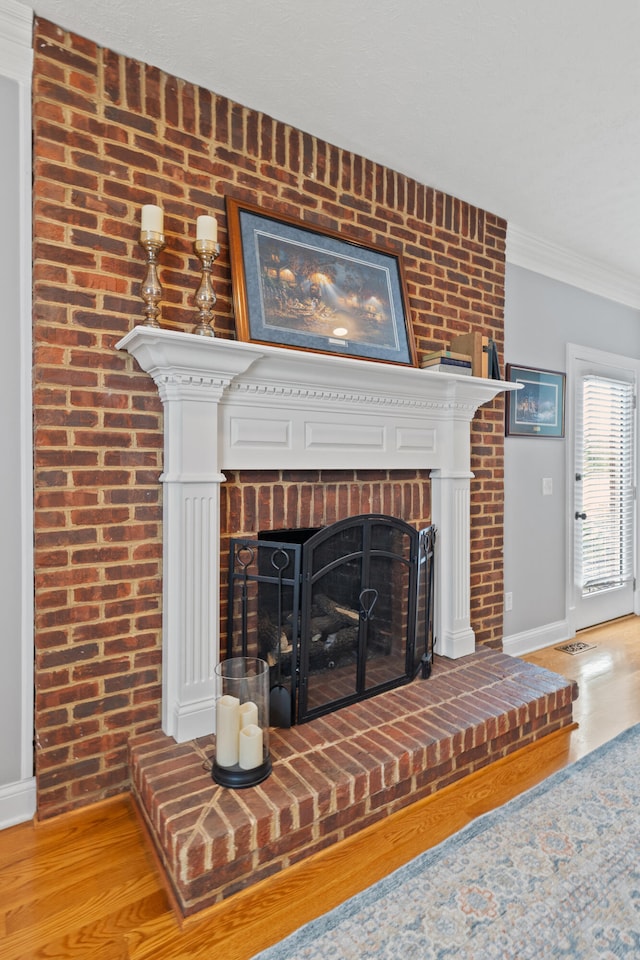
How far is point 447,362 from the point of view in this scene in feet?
8.05

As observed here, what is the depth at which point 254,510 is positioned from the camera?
209 centimetres

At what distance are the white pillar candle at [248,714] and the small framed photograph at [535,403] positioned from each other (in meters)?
2.20

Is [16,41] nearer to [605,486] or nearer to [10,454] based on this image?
[10,454]

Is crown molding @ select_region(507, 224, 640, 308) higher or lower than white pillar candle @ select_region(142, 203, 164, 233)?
higher

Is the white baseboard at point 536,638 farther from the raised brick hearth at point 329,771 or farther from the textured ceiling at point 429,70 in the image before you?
the textured ceiling at point 429,70

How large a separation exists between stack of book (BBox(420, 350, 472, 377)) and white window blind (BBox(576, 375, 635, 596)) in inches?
60.3

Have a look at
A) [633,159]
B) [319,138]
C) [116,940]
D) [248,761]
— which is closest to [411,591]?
[248,761]

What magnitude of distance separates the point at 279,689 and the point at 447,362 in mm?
1631

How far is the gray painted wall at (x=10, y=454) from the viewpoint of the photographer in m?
1.64

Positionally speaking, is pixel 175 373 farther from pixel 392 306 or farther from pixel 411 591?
pixel 411 591

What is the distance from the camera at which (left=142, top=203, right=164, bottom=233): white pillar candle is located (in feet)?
5.71

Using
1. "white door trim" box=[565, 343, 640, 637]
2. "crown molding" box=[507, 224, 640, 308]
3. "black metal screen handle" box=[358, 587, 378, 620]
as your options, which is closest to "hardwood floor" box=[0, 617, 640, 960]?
"black metal screen handle" box=[358, 587, 378, 620]

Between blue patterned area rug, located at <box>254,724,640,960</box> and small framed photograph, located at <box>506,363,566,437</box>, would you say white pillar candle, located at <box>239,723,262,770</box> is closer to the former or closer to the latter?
blue patterned area rug, located at <box>254,724,640,960</box>

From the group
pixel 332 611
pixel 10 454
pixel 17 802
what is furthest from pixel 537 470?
pixel 17 802
